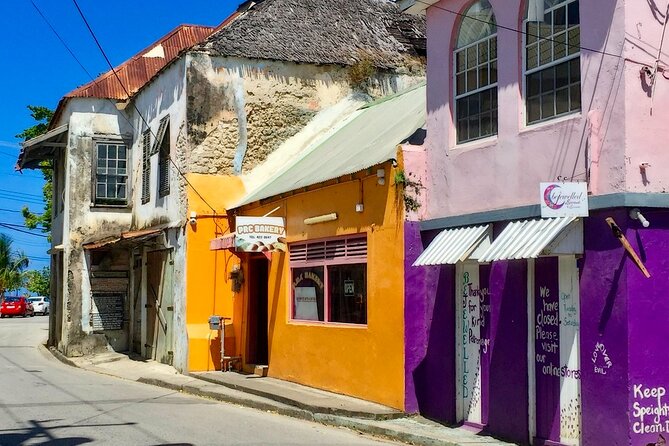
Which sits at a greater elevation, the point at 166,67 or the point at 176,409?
the point at 166,67

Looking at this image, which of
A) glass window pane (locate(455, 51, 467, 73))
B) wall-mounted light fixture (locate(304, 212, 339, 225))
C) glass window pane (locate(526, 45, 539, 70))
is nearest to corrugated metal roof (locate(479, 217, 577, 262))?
glass window pane (locate(526, 45, 539, 70))

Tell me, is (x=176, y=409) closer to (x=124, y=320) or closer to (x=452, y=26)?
(x=452, y=26)

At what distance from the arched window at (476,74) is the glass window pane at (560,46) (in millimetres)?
1144

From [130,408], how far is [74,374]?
622 cm

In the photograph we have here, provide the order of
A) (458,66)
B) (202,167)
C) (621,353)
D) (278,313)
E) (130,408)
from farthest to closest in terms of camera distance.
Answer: (202,167)
(278,313)
(130,408)
(458,66)
(621,353)

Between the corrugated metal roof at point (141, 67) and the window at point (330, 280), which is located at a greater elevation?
the corrugated metal roof at point (141, 67)

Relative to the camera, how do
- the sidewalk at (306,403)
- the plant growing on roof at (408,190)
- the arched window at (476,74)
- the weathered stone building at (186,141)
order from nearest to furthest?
the sidewalk at (306,403) < the arched window at (476,74) < the plant growing on roof at (408,190) < the weathered stone building at (186,141)

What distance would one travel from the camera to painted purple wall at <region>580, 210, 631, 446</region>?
26.8ft

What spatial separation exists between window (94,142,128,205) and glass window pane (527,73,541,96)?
14.8 m

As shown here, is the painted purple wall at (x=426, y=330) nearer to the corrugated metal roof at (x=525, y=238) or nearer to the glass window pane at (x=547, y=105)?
the corrugated metal roof at (x=525, y=238)

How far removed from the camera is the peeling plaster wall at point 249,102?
1777cm

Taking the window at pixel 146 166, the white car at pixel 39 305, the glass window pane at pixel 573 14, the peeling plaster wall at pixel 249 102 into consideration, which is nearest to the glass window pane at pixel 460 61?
the glass window pane at pixel 573 14

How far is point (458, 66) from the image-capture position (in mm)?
11266

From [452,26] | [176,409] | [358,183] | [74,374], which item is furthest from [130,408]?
[452,26]
